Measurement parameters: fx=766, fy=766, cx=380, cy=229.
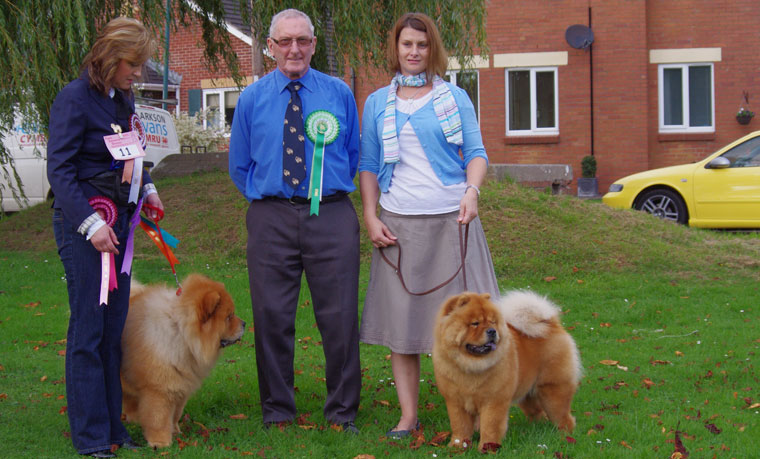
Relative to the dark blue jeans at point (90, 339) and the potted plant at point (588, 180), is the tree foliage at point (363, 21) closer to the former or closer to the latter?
the dark blue jeans at point (90, 339)

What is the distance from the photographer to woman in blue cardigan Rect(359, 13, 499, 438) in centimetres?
394

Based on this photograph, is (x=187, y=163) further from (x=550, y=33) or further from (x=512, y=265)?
(x=550, y=33)

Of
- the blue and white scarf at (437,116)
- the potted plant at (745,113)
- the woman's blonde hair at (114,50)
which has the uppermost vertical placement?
the potted plant at (745,113)

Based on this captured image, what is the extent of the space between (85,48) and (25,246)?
15.1 feet

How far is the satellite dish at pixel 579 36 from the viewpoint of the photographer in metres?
16.7

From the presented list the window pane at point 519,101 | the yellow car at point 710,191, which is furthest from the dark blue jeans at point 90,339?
the window pane at point 519,101

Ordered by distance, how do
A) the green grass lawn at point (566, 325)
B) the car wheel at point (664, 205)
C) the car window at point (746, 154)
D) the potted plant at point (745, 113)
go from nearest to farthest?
the green grass lawn at point (566, 325) < the car window at point (746, 154) < the car wheel at point (664, 205) < the potted plant at point (745, 113)

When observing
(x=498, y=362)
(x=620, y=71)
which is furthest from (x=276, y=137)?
(x=620, y=71)

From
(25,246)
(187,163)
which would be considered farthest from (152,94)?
(25,246)

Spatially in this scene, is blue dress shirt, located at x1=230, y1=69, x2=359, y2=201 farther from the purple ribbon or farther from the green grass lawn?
the green grass lawn

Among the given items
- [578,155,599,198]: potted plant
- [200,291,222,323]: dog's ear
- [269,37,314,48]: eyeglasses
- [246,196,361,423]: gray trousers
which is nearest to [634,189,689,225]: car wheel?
[578,155,599,198]: potted plant

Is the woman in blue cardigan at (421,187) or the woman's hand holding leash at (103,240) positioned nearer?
the woman's hand holding leash at (103,240)

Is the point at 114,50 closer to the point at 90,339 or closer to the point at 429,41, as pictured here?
the point at 90,339

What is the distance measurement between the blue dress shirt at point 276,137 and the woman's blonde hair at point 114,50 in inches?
25.0
